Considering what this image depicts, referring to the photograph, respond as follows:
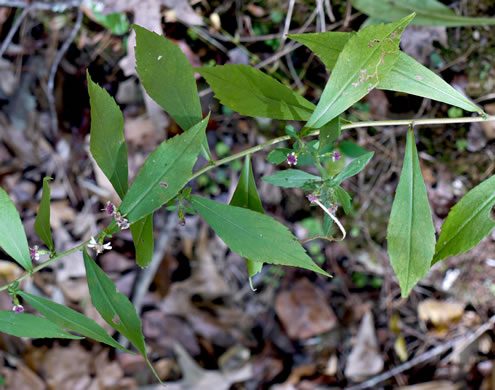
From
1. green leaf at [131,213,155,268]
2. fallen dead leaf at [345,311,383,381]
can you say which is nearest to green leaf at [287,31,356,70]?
green leaf at [131,213,155,268]

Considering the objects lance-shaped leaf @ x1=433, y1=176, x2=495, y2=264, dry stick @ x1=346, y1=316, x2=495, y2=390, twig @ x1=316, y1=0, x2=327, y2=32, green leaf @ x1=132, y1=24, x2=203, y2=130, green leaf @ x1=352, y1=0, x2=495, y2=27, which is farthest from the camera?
dry stick @ x1=346, y1=316, x2=495, y2=390

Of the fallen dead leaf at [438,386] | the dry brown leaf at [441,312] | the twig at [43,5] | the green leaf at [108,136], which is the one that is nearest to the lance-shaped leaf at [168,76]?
the green leaf at [108,136]

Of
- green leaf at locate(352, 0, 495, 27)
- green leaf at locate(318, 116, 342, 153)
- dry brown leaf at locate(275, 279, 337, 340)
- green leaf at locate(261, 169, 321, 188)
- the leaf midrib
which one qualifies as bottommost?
dry brown leaf at locate(275, 279, 337, 340)

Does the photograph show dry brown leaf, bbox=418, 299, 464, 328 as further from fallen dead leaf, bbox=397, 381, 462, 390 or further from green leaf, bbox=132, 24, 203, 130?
green leaf, bbox=132, 24, 203, 130

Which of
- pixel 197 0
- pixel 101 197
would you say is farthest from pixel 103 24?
pixel 101 197

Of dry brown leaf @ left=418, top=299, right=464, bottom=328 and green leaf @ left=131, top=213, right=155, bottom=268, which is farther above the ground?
green leaf @ left=131, top=213, right=155, bottom=268

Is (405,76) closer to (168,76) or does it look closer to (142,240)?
(168,76)
